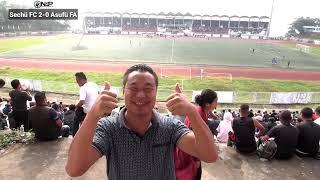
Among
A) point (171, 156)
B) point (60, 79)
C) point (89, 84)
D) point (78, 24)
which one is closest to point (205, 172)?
point (89, 84)

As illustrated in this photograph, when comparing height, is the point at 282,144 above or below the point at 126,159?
below

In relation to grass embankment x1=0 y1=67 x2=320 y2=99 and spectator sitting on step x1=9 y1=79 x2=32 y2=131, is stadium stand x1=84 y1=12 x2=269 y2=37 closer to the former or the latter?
grass embankment x1=0 y1=67 x2=320 y2=99

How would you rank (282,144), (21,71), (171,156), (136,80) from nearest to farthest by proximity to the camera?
(136,80) < (171,156) < (282,144) < (21,71)

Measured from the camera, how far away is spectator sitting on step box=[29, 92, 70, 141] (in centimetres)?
611

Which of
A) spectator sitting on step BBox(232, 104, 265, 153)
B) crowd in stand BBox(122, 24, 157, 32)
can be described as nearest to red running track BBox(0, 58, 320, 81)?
spectator sitting on step BBox(232, 104, 265, 153)

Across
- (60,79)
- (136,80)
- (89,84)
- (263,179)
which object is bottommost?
(60,79)

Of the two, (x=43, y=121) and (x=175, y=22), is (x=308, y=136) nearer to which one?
(x=43, y=121)

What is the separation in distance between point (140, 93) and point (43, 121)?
4.55 metres

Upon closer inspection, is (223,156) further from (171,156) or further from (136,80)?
(136,80)

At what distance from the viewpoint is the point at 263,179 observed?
5066mm

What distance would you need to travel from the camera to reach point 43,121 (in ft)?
20.1

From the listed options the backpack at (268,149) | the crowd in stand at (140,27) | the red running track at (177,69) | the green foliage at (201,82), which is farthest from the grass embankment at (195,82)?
the crowd in stand at (140,27)

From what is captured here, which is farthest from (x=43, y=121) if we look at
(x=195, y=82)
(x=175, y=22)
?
(x=175, y=22)

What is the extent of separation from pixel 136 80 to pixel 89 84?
411 cm
